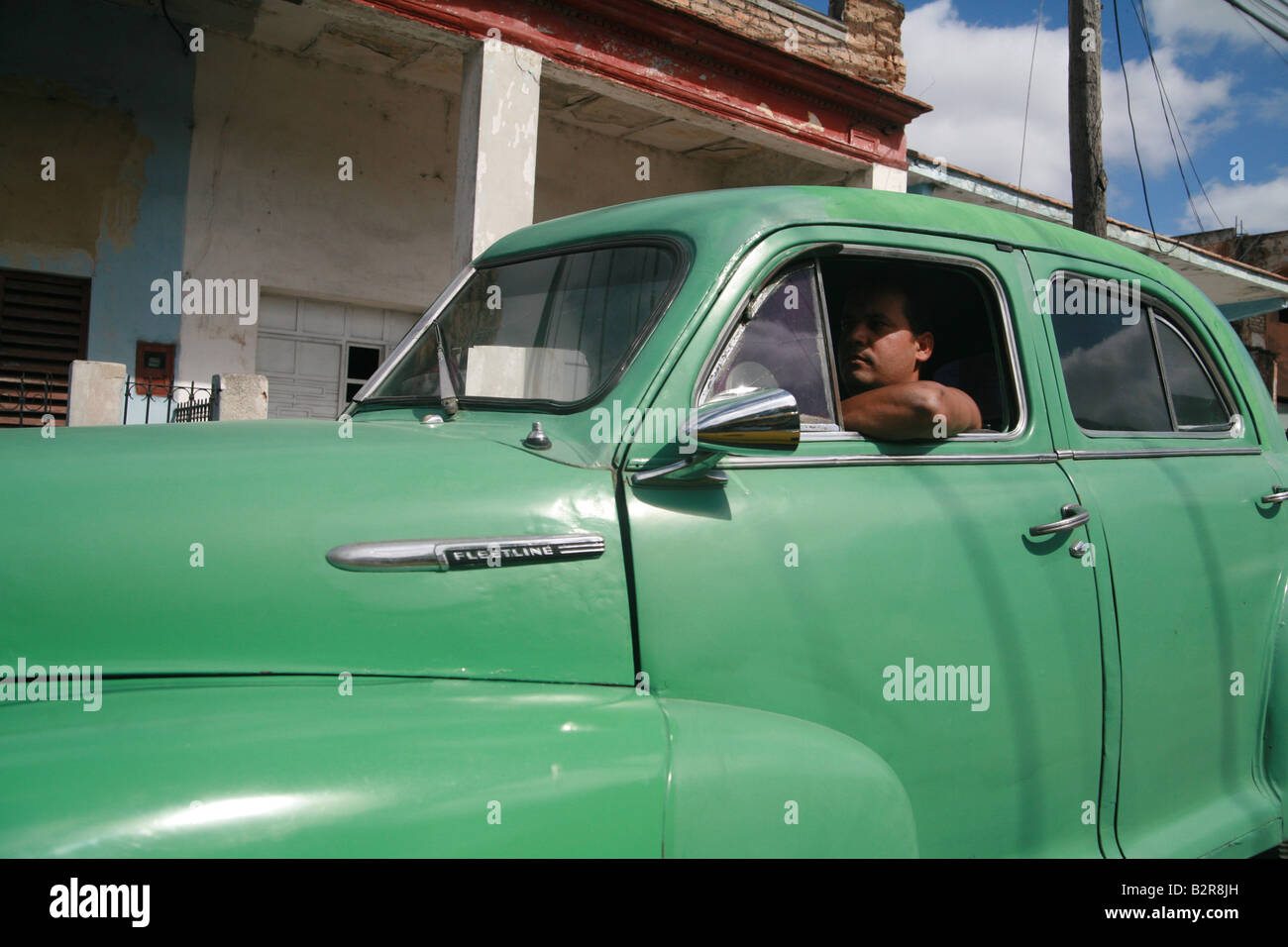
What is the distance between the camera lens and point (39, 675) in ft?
4.63

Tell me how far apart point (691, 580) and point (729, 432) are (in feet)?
0.90

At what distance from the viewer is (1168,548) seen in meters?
2.34

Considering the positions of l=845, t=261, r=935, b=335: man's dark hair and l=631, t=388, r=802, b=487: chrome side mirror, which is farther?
l=845, t=261, r=935, b=335: man's dark hair

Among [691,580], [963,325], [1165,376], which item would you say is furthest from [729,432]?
[1165,376]

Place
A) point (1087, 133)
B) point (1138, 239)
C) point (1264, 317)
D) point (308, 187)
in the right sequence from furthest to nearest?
point (1264, 317)
point (1138, 239)
point (308, 187)
point (1087, 133)

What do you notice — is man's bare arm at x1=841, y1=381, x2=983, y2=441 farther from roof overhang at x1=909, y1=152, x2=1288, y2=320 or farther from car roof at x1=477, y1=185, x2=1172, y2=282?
roof overhang at x1=909, y1=152, x2=1288, y2=320

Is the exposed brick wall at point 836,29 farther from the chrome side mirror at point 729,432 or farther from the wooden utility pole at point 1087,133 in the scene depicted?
the chrome side mirror at point 729,432

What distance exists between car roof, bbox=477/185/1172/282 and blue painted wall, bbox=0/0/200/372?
709 centimetres

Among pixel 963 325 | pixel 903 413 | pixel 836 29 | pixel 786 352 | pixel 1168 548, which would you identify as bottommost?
pixel 1168 548

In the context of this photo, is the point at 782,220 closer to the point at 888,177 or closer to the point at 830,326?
the point at 830,326

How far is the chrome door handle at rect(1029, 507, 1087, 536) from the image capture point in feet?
6.93

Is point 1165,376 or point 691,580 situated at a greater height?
point 1165,376

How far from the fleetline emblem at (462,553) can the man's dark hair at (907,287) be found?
1.06 metres

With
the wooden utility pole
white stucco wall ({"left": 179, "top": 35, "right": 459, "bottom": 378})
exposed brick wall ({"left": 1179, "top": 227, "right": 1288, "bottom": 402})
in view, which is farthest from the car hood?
exposed brick wall ({"left": 1179, "top": 227, "right": 1288, "bottom": 402})
